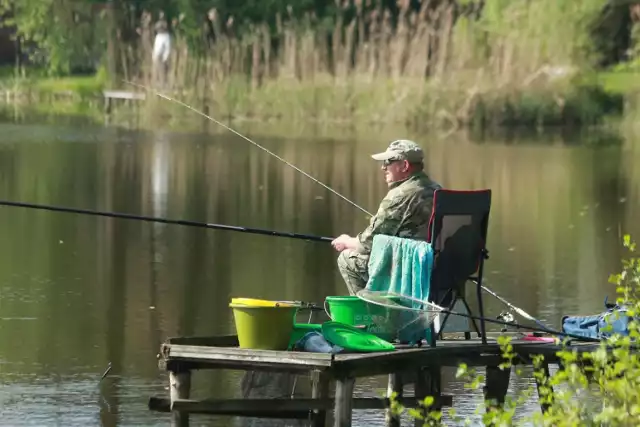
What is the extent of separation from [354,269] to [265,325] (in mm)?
762

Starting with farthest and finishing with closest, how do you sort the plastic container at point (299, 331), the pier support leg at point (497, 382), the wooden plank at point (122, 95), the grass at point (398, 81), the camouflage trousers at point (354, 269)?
the wooden plank at point (122, 95)
the grass at point (398, 81)
the camouflage trousers at point (354, 269)
the pier support leg at point (497, 382)
the plastic container at point (299, 331)

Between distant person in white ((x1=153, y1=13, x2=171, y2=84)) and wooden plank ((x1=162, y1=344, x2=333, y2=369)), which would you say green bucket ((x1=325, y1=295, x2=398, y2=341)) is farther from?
distant person in white ((x1=153, y1=13, x2=171, y2=84))

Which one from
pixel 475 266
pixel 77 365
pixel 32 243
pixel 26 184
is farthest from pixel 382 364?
pixel 26 184

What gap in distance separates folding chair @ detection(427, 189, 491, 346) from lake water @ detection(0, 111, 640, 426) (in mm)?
1056

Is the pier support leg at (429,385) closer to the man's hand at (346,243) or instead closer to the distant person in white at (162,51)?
the man's hand at (346,243)

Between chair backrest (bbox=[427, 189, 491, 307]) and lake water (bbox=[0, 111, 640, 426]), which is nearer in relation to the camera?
chair backrest (bbox=[427, 189, 491, 307])

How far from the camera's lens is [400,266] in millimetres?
7492

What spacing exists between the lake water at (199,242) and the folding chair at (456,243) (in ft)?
3.46

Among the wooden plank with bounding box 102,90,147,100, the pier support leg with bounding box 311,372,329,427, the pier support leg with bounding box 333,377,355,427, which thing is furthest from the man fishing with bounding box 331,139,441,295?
the wooden plank with bounding box 102,90,147,100

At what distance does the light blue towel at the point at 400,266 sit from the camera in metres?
7.43

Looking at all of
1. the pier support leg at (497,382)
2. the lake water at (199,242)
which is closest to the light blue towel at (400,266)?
the pier support leg at (497,382)

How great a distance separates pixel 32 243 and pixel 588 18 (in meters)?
21.7

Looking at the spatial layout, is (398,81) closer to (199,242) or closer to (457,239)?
(199,242)

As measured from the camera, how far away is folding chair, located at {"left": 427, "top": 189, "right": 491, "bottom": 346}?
291 inches
